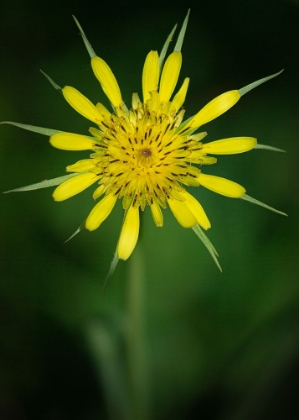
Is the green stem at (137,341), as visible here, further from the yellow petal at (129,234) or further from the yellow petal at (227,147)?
the yellow petal at (227,147)

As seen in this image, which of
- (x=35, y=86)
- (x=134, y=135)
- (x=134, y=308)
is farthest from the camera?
(x=35, y=86)

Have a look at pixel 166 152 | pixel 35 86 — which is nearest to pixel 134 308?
pixel 166 152

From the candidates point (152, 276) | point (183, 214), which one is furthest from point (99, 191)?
point (152, 276)

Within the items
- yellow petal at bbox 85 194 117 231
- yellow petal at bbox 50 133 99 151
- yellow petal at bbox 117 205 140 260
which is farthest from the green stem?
yellow petal at bbox 50 133 99 151

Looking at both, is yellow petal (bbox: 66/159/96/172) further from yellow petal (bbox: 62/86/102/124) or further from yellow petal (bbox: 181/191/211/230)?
yellow petal (bbox: 181/191/211/230)

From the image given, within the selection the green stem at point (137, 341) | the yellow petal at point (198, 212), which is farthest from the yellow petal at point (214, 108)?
the green stem at point (137, 341)

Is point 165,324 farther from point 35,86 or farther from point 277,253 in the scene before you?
point 35,86
